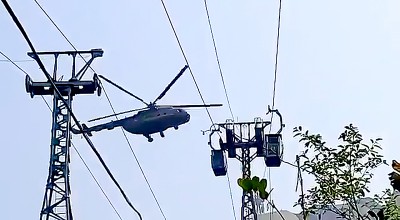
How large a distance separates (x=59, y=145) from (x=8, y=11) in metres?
13.6

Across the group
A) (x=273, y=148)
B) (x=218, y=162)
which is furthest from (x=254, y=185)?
(x=218, y=162)

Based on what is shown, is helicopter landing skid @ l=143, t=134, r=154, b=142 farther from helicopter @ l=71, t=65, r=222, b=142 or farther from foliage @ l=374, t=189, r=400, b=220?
foliage @ l=374, t=189, r=400, b=220

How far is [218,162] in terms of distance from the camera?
2277 centimetres

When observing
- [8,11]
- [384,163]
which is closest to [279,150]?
[384,163]

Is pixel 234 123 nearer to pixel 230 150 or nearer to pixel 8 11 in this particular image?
pixel 230 150

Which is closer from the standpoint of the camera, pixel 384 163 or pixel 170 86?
pixel 384 163

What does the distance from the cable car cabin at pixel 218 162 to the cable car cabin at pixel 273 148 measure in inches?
46.8

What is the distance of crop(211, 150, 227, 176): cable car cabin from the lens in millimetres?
22672

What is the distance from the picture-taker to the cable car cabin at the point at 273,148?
22.0 meters

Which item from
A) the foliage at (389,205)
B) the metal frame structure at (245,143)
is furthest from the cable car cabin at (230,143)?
the foliage at (389,205)

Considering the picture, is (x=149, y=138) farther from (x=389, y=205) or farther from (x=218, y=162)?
(x=389, y=205)

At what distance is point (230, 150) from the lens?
76.9 feet

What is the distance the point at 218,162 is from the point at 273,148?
5.36 feet

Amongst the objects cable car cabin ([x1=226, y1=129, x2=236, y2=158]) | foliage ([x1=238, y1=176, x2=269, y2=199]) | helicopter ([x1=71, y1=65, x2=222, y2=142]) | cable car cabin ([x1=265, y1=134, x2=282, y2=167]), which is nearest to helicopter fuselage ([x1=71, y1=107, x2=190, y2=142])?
helicopter ([x1=71, y1=65, x2=222, y2=142])
